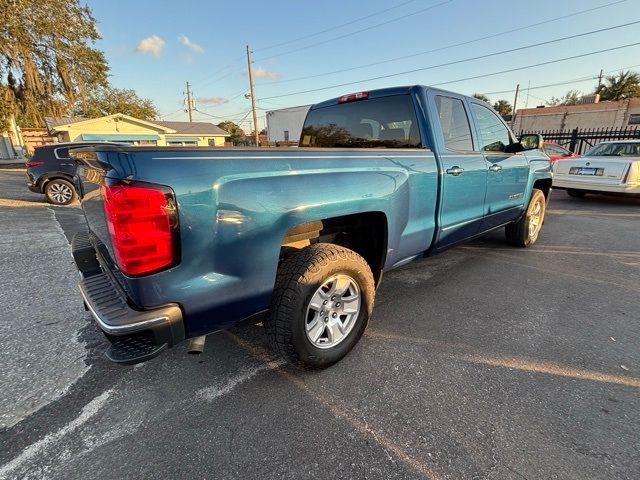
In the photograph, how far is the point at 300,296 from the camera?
84.3 inches

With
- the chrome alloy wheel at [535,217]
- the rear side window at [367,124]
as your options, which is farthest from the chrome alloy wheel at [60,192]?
the chrome alloy wheel at [535,217]

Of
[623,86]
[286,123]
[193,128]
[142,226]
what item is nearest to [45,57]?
[193,128]

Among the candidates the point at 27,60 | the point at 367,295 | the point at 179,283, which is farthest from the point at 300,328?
the point at 27,60

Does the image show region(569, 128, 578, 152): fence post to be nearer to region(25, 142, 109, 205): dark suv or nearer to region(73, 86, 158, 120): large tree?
region(25, 142, 109, 205): dark suv

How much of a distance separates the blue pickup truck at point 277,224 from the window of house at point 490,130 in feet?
0.83

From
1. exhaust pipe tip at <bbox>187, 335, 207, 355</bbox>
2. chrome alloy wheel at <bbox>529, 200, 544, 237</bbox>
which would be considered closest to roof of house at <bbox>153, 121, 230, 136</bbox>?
chrome alloy wheel at <bbox>529, 200, 544, 237</bbox>

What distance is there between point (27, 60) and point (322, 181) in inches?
1304

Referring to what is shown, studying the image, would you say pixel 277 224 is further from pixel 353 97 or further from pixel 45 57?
pixel 45 57

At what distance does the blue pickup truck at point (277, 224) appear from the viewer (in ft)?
5.34

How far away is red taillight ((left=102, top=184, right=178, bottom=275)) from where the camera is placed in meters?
1.57

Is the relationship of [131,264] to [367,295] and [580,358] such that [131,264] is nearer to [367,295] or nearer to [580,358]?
[367,295]

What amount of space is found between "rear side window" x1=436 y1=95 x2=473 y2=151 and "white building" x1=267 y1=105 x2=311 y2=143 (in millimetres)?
46236

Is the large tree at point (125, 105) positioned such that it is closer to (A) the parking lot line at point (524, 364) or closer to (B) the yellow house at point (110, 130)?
(B) the yellow house at point (110, 130)

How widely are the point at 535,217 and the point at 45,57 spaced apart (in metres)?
34.2
